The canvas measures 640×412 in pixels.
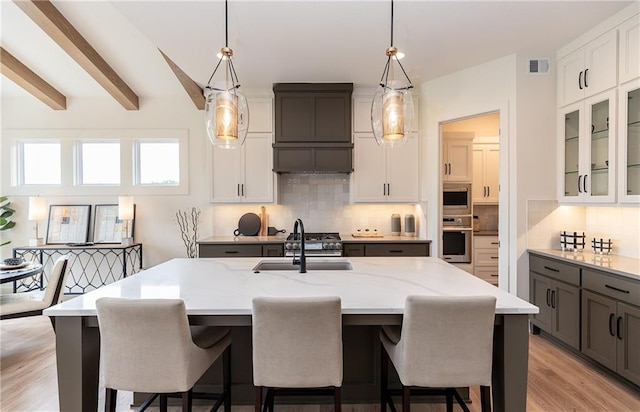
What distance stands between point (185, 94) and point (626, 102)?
16.4 ft

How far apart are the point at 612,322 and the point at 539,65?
8.23ft

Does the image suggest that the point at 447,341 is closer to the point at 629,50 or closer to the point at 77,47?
the point at 629,50

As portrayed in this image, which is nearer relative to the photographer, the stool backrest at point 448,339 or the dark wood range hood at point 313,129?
the stool backrest at point 448,339

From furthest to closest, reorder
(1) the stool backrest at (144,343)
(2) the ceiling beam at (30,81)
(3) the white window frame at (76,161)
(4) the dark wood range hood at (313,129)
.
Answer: (3) the white window frame at (76,161) < (4) the dark wood range hood at (313,129) < (2) the ceiling beam at (30,81) < (1) the stool backrest at (144,343)

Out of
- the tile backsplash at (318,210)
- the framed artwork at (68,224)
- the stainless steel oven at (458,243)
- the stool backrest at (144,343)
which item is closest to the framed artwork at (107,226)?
the framed artwork at (68,224)

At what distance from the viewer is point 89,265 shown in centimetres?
488

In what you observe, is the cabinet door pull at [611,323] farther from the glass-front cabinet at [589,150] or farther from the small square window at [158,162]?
the small square window at [158,162]


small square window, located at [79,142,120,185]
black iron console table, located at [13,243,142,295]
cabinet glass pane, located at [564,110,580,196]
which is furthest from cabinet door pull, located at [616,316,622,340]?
small square window, located at [79,142,120,185]

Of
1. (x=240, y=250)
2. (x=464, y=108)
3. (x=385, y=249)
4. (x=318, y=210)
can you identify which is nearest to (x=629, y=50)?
(x=464, y=108)

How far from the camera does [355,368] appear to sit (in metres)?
2.28

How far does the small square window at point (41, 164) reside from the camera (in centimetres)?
500

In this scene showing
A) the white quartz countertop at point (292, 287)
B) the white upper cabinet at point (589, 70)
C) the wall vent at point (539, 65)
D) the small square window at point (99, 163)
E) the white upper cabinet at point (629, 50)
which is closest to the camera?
the white quartz countertop at point (292, 287)

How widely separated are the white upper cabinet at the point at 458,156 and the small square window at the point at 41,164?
5.81 m

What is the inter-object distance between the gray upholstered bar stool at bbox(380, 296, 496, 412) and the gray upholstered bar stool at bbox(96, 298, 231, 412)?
3.39 ft
